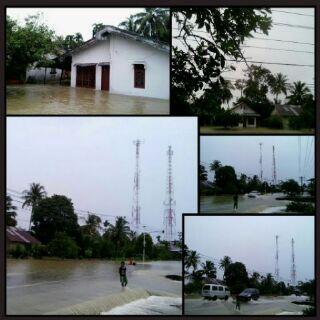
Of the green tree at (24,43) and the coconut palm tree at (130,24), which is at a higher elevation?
the coconut palm tree at (130,24)

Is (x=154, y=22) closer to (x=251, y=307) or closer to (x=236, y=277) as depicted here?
(x=236, y=277)

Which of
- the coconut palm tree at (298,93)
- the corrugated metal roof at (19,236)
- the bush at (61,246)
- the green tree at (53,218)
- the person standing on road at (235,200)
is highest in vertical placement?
the coconut palm tree at (298,93)

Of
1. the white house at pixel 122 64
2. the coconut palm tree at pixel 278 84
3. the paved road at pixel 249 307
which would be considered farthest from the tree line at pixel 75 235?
the coconut palm tree at pixel 278 84

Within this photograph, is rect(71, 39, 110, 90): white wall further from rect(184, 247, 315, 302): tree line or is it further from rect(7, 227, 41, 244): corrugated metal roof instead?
rect(184, 247, 315, 302): tree line

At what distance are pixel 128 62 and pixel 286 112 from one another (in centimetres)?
251

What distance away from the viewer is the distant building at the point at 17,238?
28.3 ft

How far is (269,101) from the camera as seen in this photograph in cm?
909

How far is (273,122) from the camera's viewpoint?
9008 millimetres

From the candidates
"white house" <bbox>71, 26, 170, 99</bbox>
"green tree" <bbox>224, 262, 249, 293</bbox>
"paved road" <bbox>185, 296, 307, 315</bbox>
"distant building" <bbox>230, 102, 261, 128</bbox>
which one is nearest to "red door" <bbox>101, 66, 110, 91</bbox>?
"white house" <bbox>71, 26, 170, 99</bbox>

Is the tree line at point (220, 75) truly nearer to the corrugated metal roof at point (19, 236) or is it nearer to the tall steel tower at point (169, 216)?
the tall steel tower at point (169, 216)

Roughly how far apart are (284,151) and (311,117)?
26.1 inches

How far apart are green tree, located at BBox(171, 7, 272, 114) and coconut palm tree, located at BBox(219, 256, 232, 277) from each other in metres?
2.25

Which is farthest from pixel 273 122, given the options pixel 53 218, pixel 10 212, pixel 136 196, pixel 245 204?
pixel 10 212

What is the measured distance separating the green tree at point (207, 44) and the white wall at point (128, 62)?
Result: 171 millimetres
